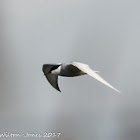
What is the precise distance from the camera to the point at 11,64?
75 cm

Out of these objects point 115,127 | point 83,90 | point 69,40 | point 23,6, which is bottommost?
point 115,127

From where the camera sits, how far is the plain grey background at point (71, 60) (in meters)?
0.74

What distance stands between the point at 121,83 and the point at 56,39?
0.27 m

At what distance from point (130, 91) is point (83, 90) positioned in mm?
161

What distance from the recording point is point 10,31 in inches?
29.2

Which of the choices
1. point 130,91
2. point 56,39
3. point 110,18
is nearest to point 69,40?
point 56,39

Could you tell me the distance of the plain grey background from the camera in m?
0.74

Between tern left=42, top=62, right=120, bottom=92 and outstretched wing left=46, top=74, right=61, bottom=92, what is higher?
tern left=42, top=62, right=120, bottom=92

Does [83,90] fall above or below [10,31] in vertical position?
below

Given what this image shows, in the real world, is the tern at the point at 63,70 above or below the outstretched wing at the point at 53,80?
above

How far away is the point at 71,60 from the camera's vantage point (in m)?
0.73

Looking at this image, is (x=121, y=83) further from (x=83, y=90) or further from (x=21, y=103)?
(x=21, y=103)

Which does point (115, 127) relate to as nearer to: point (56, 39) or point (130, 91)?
point (130, 91)

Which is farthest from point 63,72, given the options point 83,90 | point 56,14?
point 56,14
